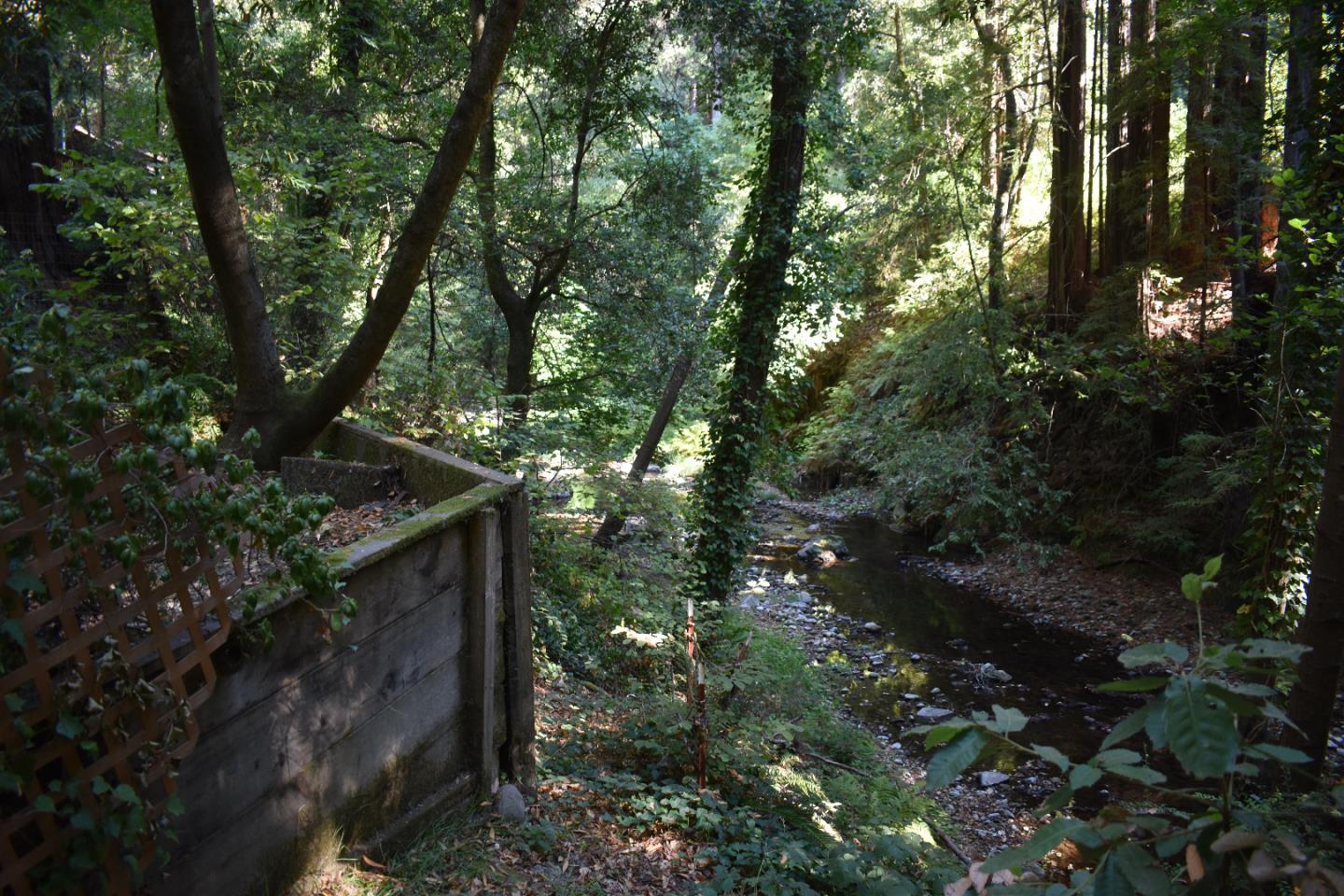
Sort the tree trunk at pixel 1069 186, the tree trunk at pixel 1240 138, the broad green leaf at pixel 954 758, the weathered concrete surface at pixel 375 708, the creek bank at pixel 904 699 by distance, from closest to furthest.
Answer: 1. the broad green leaf at pixel 954 758
2. the weathered concrete surface at pixel 375 708
3. the creek bank at pixel 904 699
4. the tree trunk at pixel 1240 138
5. the tree trunk at pixel 1069 186

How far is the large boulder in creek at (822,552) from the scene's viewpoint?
14.5 meters

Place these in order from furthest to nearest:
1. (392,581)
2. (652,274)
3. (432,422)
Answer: (652,274), (432,422), (392,581)

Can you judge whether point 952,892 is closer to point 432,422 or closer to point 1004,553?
point 432,422

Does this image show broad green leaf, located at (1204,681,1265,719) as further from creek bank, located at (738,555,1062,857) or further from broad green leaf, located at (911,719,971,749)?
creek bank, located at (738,555,1062,857)

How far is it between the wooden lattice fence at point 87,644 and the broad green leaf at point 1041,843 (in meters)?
2.07

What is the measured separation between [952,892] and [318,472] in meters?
4.56

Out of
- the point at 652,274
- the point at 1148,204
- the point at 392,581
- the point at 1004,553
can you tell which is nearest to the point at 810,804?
the point at 392,581

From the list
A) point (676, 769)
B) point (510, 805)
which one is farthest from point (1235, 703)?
point (676, 769)

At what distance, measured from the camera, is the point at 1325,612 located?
507 centimetres

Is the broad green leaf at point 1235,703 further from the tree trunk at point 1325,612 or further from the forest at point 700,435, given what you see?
the tree trunk at point 1325,612

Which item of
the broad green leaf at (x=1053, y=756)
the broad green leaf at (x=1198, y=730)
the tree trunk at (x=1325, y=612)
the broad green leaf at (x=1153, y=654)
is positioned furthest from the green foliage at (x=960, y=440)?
the broad green leaf at (x=1198, y=730)

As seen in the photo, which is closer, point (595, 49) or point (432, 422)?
point (432, 422)

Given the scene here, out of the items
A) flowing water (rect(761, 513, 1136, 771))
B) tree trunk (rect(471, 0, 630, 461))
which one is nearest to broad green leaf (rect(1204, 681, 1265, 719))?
flowing water (rect(761, 513, 1136, 771))

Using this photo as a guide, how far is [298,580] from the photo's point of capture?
2.73 m
